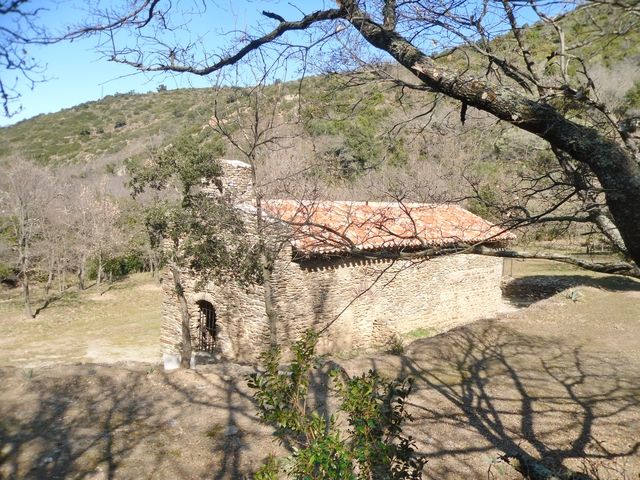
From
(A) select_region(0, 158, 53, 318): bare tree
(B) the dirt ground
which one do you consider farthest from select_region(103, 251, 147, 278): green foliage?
(B) the dirt ground

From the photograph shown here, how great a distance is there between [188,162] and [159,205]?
1.26 m

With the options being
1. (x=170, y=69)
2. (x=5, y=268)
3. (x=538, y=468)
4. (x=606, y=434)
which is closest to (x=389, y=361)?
(x=606, y=434)

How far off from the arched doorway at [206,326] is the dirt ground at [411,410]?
377 cm

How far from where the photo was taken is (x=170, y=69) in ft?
11.6

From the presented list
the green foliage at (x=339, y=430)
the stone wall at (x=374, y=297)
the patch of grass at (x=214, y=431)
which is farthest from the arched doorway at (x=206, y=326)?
the green foliage at (x=339, y=430)

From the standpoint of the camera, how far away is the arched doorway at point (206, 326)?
12289mm

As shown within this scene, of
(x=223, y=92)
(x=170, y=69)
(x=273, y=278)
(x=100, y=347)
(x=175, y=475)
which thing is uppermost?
(x=223, y=92)

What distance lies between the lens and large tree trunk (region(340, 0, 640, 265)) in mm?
2484

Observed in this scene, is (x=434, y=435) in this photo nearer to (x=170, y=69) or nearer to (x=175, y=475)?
(x=175, y=475)

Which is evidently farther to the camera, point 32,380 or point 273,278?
point 273,278

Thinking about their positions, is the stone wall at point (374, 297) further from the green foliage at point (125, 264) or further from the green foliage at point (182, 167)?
the green foliage at point (125, 264)

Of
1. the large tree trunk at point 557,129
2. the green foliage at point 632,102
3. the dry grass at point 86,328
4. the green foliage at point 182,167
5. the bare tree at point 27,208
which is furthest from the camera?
the bare tree at point 27,208

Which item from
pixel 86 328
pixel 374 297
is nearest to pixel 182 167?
pixel 374 297

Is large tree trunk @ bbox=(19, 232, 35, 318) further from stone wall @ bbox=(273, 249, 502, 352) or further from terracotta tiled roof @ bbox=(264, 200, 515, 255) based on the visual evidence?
terracotta tiled roof @ bbox=(264, 200, 515, 255)
